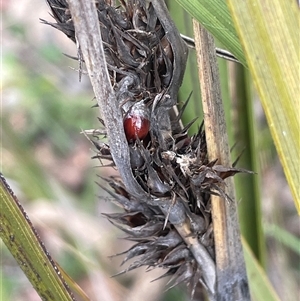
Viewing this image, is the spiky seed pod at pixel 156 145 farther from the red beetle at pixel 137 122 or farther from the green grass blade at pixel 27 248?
the green grass blade at pixel 27 248

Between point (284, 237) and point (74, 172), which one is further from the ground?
point (74, 172)

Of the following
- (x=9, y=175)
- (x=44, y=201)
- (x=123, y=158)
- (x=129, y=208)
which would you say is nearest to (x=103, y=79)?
(x=123, y=158)

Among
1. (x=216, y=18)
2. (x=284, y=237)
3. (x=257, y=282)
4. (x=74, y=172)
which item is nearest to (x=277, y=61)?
(x=216, y=18)

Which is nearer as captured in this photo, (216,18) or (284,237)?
(216,18)

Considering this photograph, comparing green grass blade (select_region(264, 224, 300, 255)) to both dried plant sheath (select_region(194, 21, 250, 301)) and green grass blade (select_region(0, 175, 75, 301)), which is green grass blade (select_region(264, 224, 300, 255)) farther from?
green grass blade (select_region(0, 175, 75, 301))

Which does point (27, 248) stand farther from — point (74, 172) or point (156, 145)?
point (74, 172)

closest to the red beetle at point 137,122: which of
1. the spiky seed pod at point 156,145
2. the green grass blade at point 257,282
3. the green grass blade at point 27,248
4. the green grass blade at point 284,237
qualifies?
the spiky seed pod at point 156,145

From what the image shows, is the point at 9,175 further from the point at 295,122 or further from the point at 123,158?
the point at 295,122
